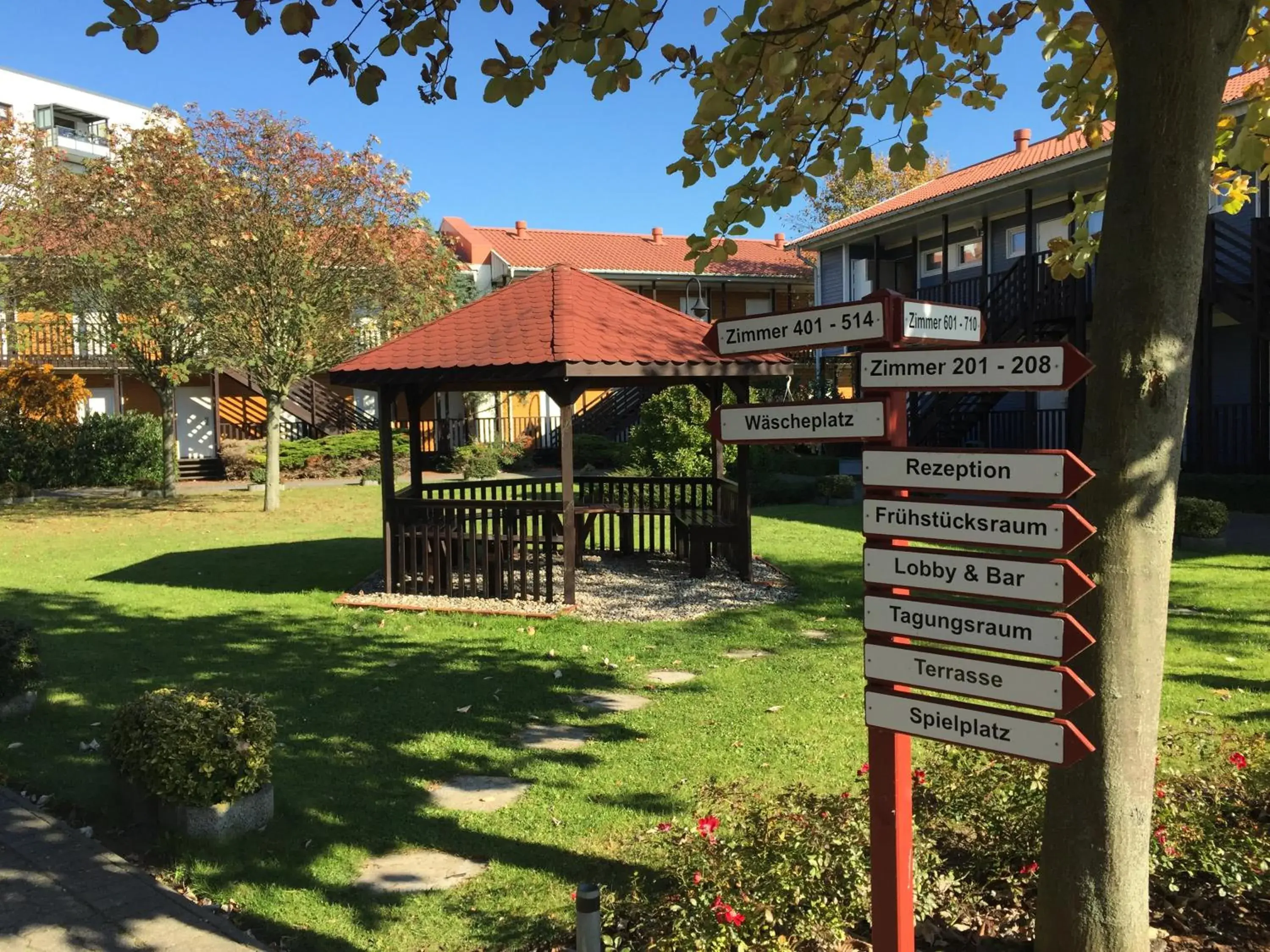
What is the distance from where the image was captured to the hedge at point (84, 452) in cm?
2444

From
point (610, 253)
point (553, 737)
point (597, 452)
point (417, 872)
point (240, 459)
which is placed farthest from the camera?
point (610, 253)

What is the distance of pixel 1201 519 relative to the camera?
12.0 m

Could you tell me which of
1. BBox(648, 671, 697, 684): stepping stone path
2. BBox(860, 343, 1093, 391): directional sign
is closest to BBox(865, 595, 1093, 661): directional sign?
BBox(860, 343, 1093, 391): directional sign

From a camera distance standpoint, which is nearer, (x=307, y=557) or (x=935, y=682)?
(x=935, y=682)

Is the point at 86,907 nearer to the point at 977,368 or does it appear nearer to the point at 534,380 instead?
the point at 977,368

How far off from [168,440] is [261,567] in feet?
39.6

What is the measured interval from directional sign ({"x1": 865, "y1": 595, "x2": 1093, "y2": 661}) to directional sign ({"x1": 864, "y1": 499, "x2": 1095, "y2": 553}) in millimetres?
185

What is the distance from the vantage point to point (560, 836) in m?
4.49

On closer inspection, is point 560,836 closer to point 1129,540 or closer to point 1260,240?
point 1129,540

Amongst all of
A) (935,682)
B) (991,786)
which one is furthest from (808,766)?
(935,682)

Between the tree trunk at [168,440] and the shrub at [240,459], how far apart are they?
3.11 meters

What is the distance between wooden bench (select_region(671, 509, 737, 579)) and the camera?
1072cm

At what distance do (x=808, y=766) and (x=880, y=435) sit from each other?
9.40 feet

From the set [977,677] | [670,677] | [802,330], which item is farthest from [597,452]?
[977,677]
